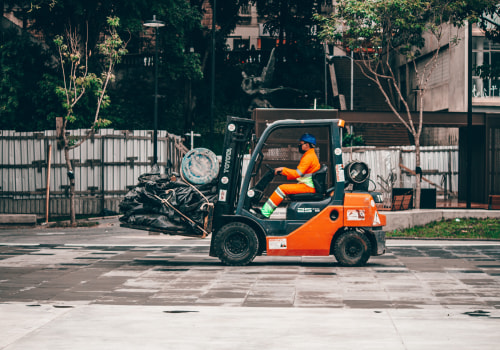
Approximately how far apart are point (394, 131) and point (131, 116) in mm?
18635

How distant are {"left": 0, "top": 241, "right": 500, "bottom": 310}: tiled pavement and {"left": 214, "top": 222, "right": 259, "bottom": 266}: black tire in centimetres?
21

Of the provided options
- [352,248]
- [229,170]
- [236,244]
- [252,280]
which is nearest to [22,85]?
[229,170]

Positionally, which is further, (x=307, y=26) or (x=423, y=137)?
(x=307, y=26)

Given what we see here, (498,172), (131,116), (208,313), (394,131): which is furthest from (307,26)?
(208,313)

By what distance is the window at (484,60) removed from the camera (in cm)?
3397

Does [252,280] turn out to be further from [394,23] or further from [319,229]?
[394,23]

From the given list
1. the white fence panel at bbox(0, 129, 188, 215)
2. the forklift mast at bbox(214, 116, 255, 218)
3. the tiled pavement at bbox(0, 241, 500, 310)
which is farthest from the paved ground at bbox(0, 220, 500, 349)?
the white fence panel at bbox(0, 129, 188, 215)

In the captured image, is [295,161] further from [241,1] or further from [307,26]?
[307,26]

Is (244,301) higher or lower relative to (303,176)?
lower

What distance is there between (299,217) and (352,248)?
1.08m

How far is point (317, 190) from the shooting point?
13141 millimetres

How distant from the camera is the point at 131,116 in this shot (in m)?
51.6

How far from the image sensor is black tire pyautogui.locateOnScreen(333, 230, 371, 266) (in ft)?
43.5

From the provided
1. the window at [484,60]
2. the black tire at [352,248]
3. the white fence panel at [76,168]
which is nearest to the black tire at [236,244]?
the black tire at [352,248]
